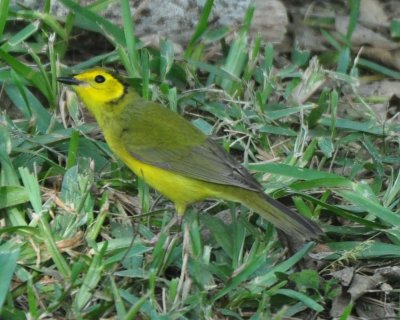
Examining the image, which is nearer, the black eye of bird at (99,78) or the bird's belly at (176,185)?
the bird's belly at (176,185)

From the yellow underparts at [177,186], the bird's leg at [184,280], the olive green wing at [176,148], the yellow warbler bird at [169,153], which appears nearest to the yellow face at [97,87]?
the yellow warbler bird at [169,153]

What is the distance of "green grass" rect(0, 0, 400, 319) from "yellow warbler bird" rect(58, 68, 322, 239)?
5.7 inches

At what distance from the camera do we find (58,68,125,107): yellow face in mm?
5387

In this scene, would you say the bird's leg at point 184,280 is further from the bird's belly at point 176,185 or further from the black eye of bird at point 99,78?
the black eye of bird at point 99,78

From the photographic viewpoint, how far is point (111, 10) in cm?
638

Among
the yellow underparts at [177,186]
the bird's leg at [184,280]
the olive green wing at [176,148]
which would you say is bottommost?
the bird's leg at [184,280]

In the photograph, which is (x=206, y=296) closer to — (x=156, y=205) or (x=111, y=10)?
(x=156, y=205)

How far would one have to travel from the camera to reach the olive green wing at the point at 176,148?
5.00 meters

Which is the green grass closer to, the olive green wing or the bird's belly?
the bird's belly

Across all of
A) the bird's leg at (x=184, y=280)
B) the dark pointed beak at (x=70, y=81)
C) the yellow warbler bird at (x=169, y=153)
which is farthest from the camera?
the dark pointed beak at (x=70, y=81)

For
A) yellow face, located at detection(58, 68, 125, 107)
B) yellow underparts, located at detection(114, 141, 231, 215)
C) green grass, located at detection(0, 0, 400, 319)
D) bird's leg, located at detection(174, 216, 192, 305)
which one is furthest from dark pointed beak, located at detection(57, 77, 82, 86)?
bird's leg, located at detection(174, 216, 192, 305)

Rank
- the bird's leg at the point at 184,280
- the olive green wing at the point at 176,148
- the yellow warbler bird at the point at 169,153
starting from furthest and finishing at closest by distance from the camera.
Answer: the olive green wing at the point at 176,148, the yellow warbler bird at the point at 169,153, the bird's leg at the point at 184,280

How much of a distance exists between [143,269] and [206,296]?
33 centimetres

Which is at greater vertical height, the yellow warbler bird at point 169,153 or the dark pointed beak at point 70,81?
the dark pointed beak at point 70,81
